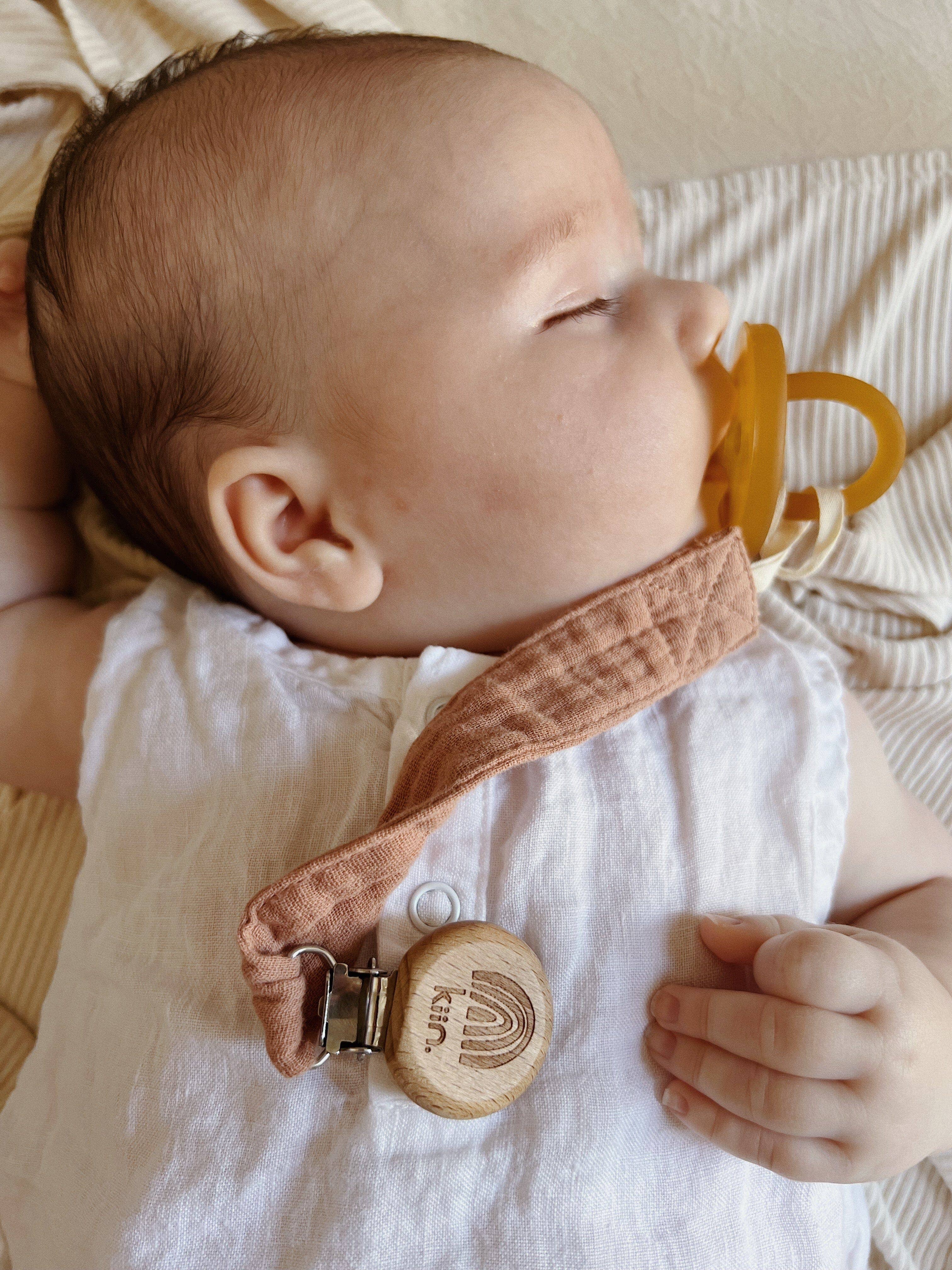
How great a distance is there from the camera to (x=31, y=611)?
47.2 inches

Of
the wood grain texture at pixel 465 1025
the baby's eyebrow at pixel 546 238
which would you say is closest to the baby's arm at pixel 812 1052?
the wood grain texture at pixel 465 1025

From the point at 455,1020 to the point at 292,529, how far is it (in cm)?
48

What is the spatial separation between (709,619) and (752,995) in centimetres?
34

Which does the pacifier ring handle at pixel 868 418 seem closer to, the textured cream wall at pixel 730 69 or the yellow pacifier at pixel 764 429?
the yellow pacifier at pixel 764 429

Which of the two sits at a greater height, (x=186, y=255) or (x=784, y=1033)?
(x=186, y=255)

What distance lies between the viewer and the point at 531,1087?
Result: 0.86 metres

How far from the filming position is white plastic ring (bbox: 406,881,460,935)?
0.85 metres

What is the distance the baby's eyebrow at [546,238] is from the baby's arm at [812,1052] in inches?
24.2

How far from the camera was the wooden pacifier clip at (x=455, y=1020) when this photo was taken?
779 millimetres

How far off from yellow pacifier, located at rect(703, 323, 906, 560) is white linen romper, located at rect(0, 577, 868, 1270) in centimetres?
14

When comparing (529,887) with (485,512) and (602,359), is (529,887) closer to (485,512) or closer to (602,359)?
(485,512)

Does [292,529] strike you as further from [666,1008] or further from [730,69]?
[730,69]

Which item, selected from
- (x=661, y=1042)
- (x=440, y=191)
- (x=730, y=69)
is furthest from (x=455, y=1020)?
(x=730, y=69)

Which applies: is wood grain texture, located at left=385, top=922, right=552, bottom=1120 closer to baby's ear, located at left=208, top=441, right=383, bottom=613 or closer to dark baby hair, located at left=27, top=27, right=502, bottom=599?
baby's ear, located at left=208, top=441, right=383, bottom=613
